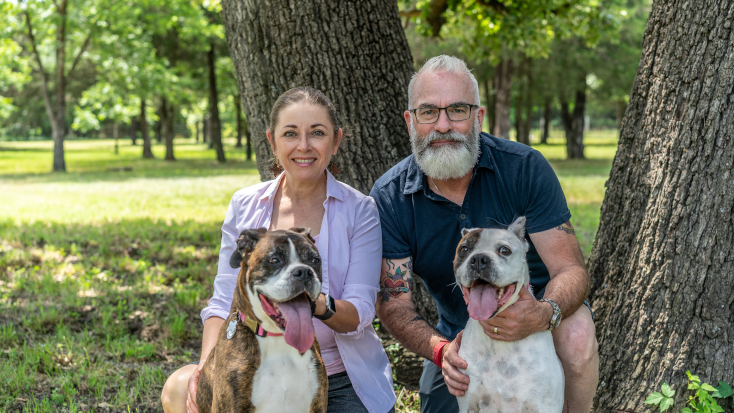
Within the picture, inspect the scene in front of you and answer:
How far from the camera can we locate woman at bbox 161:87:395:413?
10.4 ft

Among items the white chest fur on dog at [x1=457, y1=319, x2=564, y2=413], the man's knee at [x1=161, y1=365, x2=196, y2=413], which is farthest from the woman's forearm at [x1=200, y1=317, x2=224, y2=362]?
the white chest fur on dog at [x1=457, y1=319, x2=564, y2=413]

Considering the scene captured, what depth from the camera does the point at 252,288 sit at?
2518 millimetres

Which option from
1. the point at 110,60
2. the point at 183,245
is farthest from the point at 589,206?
the point at 110,60

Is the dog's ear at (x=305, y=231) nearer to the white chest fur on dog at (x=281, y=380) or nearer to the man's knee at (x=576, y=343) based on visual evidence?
the white chest fur on dog at (x=281, y=380)

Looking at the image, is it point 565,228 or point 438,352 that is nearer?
point 438,352

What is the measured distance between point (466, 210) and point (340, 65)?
175 centimetres

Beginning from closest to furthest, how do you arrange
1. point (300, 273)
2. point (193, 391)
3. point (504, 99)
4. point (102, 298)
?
point (300, 273)
point (193, 391)
point (102, 298)
point (504, 99)

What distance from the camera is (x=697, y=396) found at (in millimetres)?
3371

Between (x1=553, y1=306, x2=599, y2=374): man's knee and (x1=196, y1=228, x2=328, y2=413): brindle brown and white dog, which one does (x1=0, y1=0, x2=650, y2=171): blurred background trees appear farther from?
(x1=196, y1=228, x2=328, y2=413): brindle brown and white dog

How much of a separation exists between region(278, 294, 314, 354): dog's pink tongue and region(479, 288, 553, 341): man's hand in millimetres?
919

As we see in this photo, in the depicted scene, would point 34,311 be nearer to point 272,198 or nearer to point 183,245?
point 183,245

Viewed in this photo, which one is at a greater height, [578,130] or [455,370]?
[578,130]

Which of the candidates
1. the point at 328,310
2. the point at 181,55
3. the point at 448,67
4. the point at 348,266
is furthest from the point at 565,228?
the point at 181,55

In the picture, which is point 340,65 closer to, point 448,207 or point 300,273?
point 448,207
